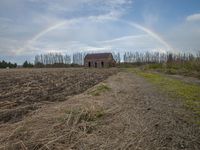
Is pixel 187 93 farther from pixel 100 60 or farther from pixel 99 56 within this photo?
pixel 99 56

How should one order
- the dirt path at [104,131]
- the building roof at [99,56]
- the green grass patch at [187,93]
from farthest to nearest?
the building roof at [99,56], the green grass patch at [187,93], the dirt path at [104,131]

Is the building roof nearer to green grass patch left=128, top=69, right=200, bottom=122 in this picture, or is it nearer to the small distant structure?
the small distant structure

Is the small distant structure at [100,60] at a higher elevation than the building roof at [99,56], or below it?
below

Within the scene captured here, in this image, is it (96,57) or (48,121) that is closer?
(48,121)

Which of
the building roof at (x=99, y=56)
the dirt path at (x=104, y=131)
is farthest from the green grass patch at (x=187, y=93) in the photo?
the building roof at (x=99, y=56)

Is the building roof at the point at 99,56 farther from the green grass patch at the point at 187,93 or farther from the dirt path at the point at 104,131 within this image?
the dirt path at the point at 104,131

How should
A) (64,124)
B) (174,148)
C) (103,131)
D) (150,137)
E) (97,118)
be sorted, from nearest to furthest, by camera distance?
(174,148) → (150,137) → (103,131) → (64,124) → (97,118)

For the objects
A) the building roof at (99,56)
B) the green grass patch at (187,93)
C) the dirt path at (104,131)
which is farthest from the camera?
the building roof at (99,56)

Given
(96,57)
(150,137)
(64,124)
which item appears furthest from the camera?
(96,57)

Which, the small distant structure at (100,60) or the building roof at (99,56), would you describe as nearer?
the small distant structure at (100,60)

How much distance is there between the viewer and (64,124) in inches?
169

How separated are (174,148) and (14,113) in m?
4.12

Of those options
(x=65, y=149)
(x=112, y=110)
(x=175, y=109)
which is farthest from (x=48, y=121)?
(x=175, y=109)

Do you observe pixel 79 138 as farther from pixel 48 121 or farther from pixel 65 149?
pixel 48 121
